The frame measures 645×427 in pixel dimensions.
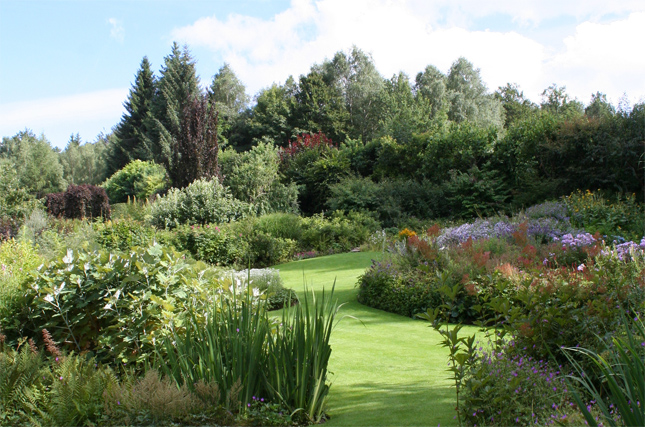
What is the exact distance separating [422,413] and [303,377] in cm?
87

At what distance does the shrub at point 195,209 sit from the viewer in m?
15.1

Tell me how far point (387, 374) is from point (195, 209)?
12203mm

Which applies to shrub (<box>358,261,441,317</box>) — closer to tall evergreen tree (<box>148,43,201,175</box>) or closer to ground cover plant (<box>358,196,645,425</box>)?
ground cover plant (<box>358,196,645,425</box>)

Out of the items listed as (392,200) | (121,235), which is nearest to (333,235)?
(392,200)

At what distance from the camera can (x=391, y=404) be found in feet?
11.3

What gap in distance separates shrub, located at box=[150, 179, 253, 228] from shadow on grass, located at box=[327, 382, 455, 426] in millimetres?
11909

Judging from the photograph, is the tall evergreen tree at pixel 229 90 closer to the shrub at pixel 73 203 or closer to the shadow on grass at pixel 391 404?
the shrub at pixel 73 203

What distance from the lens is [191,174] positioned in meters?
18.8

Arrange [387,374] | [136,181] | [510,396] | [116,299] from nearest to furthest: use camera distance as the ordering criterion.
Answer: [510,396] < [116,299] < [387,374] < [136,181]

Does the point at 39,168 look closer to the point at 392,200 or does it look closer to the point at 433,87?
the point at 433,87

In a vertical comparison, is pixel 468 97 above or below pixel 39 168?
above

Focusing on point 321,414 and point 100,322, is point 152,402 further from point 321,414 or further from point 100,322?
point 100,322

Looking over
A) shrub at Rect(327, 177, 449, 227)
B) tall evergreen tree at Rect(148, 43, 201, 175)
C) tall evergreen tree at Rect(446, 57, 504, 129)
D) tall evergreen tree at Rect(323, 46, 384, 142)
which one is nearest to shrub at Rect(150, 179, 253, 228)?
shrub at Rect(327, 177, 449, 227)

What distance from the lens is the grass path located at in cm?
321
